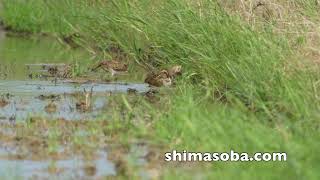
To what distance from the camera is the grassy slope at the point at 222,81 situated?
6558 mm

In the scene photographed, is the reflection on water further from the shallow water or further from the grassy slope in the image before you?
the grassy slope

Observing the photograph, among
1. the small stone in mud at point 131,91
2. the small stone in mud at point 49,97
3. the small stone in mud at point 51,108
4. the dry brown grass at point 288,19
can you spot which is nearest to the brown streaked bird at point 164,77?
the small stone in mud at point 131,91

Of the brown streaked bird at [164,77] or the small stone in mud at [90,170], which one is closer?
the small stone in mud at [90,170]

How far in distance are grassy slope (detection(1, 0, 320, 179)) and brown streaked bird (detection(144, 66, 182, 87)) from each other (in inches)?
5.7

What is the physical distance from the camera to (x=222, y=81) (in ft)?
31.7

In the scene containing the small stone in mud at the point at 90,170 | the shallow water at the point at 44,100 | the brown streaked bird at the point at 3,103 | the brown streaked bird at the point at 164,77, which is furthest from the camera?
the brown streaked bird at the point at 164,77

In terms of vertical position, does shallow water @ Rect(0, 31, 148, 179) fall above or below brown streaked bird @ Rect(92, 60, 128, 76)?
below

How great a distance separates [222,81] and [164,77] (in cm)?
150

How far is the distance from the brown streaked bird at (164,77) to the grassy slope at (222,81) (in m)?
0.15

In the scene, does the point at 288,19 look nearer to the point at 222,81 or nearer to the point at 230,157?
the point at 222,81

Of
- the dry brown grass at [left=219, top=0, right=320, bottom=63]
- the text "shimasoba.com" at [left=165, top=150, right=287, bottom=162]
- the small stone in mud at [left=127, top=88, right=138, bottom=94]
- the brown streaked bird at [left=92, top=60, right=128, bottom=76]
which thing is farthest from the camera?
the brown streaked bird at [left=92, top=60, right=128, bottom=76]

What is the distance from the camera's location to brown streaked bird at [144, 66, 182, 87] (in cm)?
1087

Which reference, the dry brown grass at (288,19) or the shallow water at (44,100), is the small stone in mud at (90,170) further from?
the dry brown grass at (288,19)

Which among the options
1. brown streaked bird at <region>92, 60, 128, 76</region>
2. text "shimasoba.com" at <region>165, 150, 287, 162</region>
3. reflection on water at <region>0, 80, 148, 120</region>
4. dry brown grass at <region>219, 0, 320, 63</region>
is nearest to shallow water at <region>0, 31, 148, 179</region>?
reflection on water at <region>0, 80, 148, 120</region>
